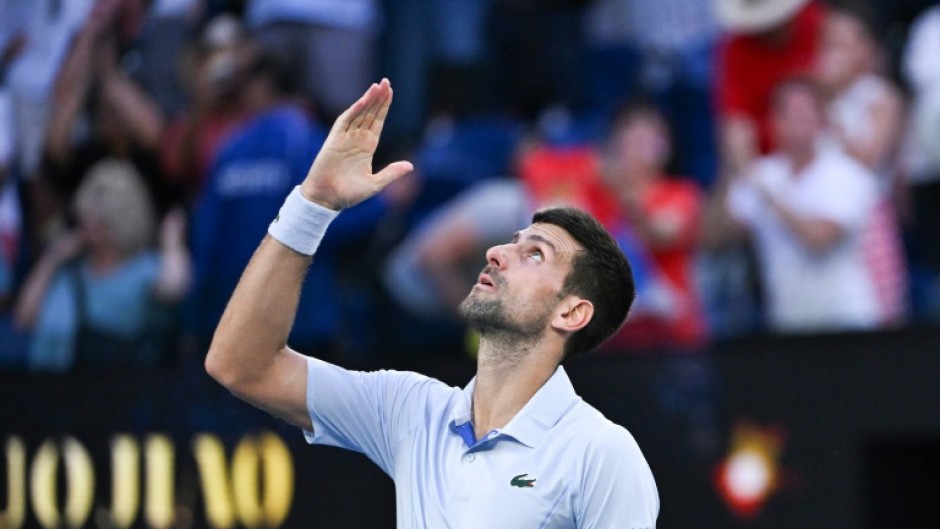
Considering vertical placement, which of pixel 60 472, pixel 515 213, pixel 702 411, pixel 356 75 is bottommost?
pixel 60 472

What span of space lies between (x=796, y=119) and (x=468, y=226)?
170 cm

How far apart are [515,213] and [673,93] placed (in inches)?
36.5

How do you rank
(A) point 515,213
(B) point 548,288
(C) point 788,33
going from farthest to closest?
(A) point 515,213, (C) point 788,33, (B) point 548,288

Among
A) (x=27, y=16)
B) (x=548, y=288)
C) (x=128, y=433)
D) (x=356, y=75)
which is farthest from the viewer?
(x=27, y=16)

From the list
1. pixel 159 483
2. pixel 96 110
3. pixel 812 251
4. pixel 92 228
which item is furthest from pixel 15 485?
pixel 812 251

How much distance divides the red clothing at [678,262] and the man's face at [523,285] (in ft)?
10.2

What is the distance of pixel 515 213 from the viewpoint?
709cm

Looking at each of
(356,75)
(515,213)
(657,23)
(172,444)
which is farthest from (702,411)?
(172,444)

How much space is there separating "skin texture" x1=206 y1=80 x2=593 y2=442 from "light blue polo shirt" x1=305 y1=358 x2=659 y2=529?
68mm

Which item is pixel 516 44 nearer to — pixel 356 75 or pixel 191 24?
pixel 356 75

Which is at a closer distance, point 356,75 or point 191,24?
point 356,75

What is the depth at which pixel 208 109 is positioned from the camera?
8.38 metres

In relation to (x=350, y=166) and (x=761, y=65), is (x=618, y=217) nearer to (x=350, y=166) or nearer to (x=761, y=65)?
(x=761, y=65)

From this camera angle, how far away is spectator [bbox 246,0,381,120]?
25.6 feet
